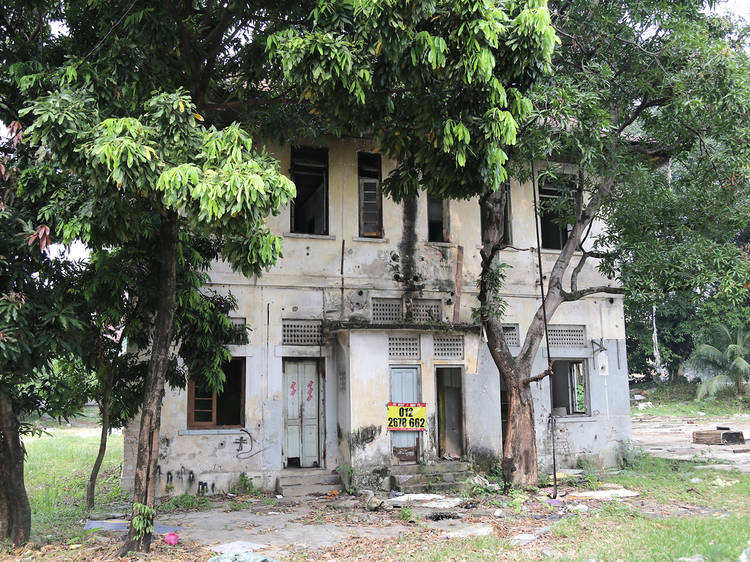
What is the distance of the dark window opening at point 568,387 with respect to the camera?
15.0 metres

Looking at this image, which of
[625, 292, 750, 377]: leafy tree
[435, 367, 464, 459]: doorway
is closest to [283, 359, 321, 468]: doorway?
[435, 367, 464, 459]: doorway

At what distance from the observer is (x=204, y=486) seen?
38.4ft

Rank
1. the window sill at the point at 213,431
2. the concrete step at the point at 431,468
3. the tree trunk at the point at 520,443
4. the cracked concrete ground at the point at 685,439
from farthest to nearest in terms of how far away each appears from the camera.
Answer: the cracked concrete ground at the point at 685,439, the concrete step at the point at 431,468, the window sill at the point at 213,431, the tree trunk at the point at 520,443

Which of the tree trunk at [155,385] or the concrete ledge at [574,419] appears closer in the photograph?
the tree trunk at [155,385]

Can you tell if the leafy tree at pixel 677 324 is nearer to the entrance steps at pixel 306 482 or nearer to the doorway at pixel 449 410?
the doorway at pixel 449 410

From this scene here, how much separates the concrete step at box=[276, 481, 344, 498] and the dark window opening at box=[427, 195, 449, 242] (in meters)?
5.59

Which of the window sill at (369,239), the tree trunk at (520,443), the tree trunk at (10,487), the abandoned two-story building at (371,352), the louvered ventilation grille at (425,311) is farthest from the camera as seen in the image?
the louvered ventilation grille at (425,311)

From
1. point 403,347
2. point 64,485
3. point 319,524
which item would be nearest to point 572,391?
point 403,347

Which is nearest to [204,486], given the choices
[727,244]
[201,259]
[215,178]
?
[201,259]

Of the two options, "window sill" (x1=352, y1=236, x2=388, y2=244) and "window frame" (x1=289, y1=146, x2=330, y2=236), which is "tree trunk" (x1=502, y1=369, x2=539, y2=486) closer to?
"window sill" (x1=352, y1=236, x2=388, y2=244)

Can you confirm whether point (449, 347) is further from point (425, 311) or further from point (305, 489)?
point (305, 489)

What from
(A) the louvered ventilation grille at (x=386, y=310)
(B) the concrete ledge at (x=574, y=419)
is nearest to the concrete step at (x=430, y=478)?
(B) the concrete ledge at (x=574, y=419)

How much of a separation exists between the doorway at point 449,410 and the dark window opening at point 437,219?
9.57 feet

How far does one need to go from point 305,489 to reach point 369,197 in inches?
237
